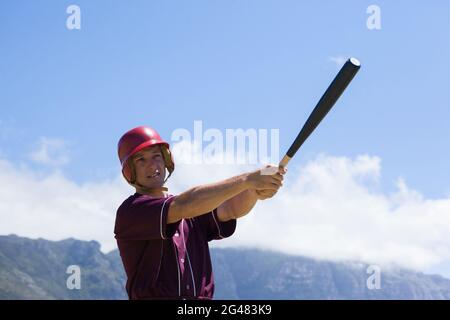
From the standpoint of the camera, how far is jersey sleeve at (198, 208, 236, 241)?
795 centimetres

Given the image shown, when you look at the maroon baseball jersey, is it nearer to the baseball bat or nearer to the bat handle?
the bat handle

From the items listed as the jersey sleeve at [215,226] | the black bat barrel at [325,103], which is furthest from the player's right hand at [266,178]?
the jersey sleeve at [215,226]

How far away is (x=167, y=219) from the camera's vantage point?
7117 mm

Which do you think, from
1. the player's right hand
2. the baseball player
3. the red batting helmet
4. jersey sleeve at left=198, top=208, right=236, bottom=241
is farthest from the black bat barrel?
the red batting helmet

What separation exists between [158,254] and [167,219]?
1.42 feet

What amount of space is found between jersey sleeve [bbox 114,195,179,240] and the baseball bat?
1342 millimetres

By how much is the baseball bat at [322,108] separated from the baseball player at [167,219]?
0.81ft

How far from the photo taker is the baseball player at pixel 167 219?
6859 mm

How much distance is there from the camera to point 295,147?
6715mm

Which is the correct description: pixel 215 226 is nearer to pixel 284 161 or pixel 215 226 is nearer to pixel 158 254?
pixel 158 254
